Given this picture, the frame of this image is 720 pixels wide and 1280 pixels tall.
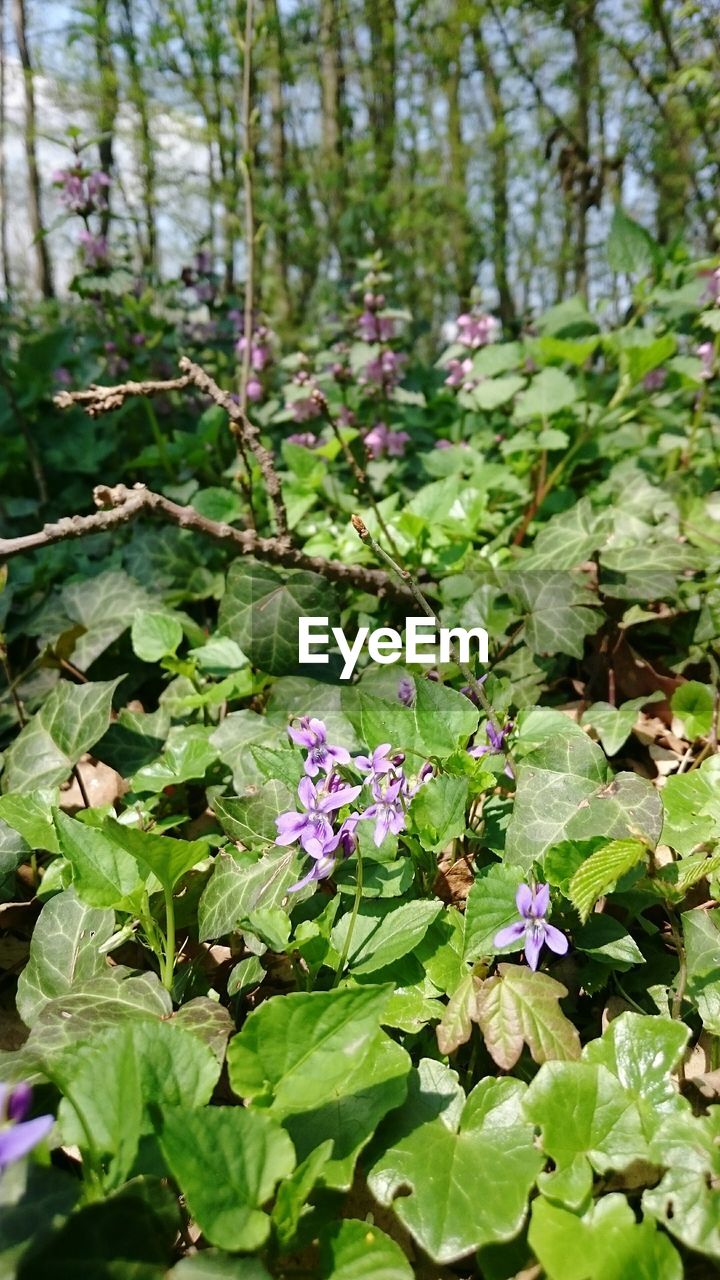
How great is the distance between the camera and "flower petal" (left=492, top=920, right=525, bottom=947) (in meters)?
1.19

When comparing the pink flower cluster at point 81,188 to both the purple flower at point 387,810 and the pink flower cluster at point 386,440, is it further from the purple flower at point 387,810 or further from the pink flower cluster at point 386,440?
the purple flower at point 387,810

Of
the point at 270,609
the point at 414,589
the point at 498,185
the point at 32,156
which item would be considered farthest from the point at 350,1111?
the point at 32,156

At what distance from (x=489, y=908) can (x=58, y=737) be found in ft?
3.44

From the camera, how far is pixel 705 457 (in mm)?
3170

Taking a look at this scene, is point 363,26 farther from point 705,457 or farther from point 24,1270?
point 24,1270

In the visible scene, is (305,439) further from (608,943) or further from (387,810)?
(608,943)

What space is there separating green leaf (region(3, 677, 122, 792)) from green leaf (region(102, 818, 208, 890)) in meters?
0.57

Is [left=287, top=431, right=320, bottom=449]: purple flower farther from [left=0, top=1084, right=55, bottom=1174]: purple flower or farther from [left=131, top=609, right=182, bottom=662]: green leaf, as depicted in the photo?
[left=0, top=1084, right=55, bottom=1174]: purple flower

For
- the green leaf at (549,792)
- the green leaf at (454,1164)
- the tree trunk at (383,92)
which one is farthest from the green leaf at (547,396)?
the tree trunk at (383,92)

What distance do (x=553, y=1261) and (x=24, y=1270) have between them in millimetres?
548

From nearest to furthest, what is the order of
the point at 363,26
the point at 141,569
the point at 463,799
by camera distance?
the point at 463,799 → the point at 141,569 → the point at 363,26

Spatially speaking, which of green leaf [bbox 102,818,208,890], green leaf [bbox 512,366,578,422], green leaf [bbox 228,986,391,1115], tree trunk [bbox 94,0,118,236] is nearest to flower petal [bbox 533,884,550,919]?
green leaf [bbox 228,986,391,1115]

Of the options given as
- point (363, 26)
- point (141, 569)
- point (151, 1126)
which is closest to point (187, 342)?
point (141, 569)

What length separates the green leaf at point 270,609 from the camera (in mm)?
2037
